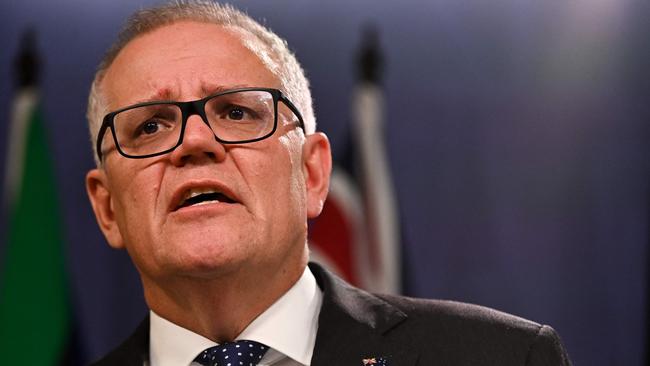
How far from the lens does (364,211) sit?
12.5 feet

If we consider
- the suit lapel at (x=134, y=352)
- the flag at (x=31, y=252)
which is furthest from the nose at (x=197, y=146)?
the flag at (x=31, y=252)

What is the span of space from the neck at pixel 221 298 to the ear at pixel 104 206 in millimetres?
171

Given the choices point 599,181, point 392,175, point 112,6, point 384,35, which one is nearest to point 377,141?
point 392,175

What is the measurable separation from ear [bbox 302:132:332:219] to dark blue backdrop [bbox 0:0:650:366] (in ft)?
6.04

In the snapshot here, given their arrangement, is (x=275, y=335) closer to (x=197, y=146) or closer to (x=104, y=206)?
(x=197, y=146)

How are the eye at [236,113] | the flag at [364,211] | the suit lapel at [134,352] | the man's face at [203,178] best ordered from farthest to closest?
the flag at [364,211] < the suit lapel at [134,352] < the eye at [236,113] < the man's face at [203,178]

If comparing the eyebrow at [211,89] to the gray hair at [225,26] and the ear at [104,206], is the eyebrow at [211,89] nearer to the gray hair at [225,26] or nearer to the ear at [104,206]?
the gray hair at [225,26]

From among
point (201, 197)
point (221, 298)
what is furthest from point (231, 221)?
point (221, 298)

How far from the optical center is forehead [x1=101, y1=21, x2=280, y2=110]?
1766mm

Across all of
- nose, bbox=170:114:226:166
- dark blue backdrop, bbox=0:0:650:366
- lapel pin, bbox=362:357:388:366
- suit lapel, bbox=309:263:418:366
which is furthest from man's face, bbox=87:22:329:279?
dark blue backdrop, bbox=0:0:650:366

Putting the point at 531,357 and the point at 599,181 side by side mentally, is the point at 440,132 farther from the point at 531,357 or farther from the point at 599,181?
the point at 531,357

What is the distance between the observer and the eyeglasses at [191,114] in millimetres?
1720

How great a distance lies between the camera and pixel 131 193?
1763 millimetres

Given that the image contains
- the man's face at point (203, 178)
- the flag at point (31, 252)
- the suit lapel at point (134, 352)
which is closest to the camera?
the man's face at point (203, 178)
